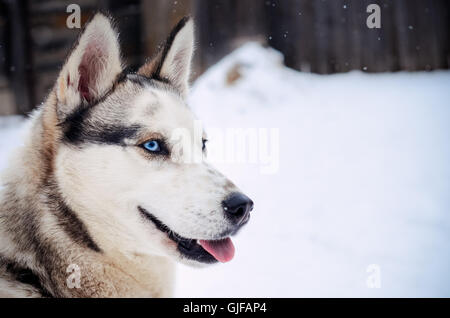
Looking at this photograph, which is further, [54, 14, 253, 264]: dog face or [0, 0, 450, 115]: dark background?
[0, 0, 450, 115]: dark background

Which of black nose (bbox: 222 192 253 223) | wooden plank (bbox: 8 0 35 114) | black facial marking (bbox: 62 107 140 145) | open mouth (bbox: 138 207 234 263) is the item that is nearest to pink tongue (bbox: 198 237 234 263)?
open mouth (bbox: 138 207 234 263)

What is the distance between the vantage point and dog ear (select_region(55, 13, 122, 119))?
1.21 meters

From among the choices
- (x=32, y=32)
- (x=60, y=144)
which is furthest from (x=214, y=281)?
(x=32, y=32)

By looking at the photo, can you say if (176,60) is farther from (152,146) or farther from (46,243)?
(46,243)

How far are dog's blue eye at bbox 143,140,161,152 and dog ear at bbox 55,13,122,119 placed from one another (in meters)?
0.25

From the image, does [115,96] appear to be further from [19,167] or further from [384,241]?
[384,241]

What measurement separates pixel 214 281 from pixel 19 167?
89 centimetres

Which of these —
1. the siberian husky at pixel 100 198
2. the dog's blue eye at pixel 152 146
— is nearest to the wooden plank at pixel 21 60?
the siberian husky at pixel 100 198

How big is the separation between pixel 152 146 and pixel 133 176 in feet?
0.36

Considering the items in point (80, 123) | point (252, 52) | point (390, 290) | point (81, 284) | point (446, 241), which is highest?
point (252, 52)

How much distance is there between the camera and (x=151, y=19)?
3.03 m
